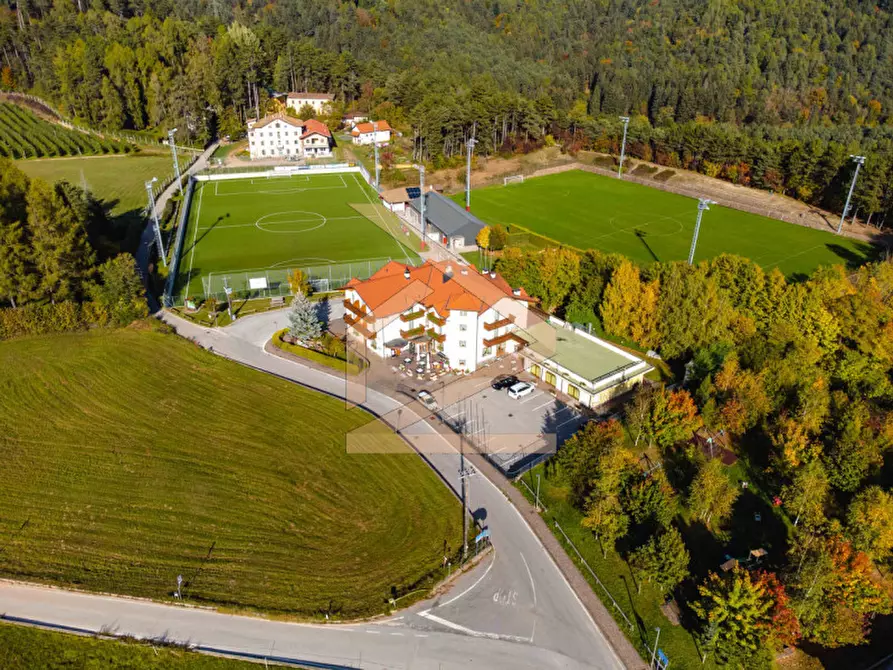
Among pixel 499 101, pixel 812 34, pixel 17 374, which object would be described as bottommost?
pixel 17 374

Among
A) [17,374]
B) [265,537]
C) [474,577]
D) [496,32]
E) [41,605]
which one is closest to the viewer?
[41,605]

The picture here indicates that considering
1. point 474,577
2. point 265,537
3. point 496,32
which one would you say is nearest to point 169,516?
point 265,537

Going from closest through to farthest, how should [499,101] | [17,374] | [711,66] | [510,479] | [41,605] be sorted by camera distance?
[41,605] → [510,479] → [17,374] → [499,101] → [711,66]

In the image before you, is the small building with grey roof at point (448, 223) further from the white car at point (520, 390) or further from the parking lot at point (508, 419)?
the white car at point (520, 390)

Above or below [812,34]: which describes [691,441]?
below

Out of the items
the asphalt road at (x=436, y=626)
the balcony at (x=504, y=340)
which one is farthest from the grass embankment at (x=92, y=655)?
the balcony at (x=504, y=340)

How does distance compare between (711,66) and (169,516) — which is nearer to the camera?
(169,516)

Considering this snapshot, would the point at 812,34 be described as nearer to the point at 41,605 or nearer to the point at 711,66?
the point at 711,66

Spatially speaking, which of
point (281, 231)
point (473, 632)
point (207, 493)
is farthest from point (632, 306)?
point (281, 231)
